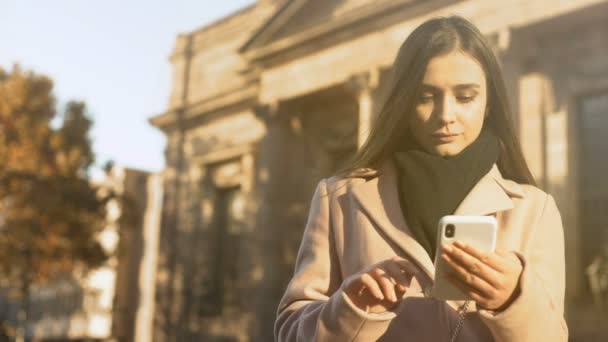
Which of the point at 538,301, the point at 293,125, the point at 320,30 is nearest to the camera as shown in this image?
the point at 538,301

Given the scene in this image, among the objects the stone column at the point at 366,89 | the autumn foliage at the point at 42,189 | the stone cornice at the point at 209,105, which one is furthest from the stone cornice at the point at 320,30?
the autumn foliage at the point at 42,189

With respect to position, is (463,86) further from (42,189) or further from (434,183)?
(42,189)

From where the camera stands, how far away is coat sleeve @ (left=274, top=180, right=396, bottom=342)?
1.54 m

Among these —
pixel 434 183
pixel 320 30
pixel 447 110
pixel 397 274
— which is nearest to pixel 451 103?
pixel 447 110

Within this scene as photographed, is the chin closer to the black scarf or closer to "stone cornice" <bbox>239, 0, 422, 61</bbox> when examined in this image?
the black scarf

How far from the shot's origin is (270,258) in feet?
68.5

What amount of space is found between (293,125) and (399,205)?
20.6m

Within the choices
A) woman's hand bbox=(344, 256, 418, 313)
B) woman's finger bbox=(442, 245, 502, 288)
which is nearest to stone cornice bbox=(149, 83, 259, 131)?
woman's hand bbox=(344, 256, 418, 313)

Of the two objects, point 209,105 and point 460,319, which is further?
point 209,105

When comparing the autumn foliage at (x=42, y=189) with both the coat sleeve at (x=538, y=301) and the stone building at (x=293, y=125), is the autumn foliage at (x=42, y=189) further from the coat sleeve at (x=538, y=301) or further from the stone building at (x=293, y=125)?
the coat sleeve at (x=538, y=301)

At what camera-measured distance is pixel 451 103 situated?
1751mm

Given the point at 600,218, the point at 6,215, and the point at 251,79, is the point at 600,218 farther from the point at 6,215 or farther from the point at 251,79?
the point at 6,215

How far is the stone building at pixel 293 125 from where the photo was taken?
1609cm

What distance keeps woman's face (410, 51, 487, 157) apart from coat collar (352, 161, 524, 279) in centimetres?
10
